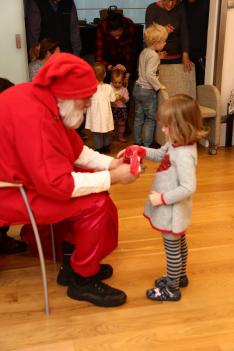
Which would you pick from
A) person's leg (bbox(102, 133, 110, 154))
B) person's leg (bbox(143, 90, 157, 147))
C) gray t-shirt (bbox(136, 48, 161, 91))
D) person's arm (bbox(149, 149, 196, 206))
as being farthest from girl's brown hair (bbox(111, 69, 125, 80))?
person's arm (bbox(149, 149, 196, 206))

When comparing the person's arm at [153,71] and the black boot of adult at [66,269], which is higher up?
the person's arm at [153,71]

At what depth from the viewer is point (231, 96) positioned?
161 inches

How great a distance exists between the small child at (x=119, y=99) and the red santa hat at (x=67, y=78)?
2.51 meters

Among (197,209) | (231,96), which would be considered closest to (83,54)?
(231,96)

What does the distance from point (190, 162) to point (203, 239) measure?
0.90m

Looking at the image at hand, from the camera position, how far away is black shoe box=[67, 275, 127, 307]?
1941 mm

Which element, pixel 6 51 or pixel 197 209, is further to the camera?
pixel 6 51

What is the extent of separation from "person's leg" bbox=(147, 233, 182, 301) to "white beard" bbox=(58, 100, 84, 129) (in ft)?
2.02

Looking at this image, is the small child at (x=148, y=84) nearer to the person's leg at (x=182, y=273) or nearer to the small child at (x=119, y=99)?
the small child at (x=119, y=99)

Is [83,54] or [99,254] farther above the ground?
[83,54]

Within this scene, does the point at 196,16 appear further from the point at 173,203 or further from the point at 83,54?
the point at 173,203

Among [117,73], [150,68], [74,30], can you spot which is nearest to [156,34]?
[150,68]

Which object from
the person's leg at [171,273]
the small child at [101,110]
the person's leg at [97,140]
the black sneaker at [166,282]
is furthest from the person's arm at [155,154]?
the person's leg at [97,140]

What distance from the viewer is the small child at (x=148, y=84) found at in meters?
3.90
